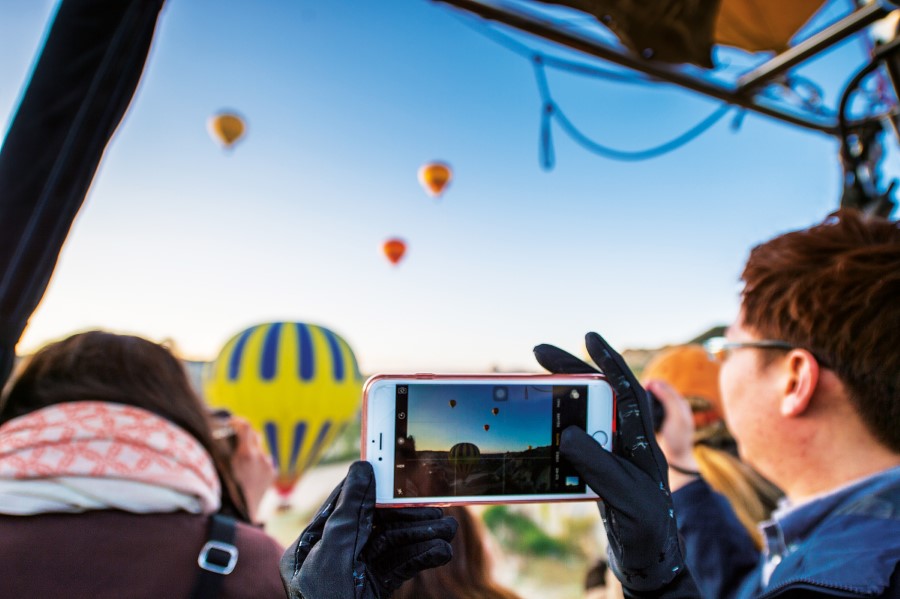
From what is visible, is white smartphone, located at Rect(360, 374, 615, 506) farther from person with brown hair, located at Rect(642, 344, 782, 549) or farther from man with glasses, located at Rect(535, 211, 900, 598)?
person with brown hair, located at Rect(642, 344, 782, 549)

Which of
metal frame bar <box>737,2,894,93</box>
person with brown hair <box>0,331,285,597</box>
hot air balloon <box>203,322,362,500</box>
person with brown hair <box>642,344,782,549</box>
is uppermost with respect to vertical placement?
metal frame bar <box>737,2,894,93</box>

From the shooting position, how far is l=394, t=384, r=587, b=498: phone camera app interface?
63 cm

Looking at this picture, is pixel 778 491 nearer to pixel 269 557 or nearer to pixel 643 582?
pixel 643 582

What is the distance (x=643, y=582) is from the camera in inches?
24.5

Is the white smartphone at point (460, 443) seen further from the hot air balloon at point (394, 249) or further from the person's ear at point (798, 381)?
the hot air balloon at point (394, 249)

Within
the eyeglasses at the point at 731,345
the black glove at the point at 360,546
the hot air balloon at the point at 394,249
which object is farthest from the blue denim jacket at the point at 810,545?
the hot air balloon at the point at 394,249

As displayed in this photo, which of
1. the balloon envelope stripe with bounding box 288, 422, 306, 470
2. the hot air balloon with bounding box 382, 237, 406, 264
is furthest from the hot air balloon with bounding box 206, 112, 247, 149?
the balloon envelope stripe with bounding box 288, 422, 306, 470

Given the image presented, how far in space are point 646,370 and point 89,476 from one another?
2.18m

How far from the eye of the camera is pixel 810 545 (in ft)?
2.59

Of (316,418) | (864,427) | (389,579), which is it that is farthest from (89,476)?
(316,418)

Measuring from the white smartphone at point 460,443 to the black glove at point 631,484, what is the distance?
5 centimetres

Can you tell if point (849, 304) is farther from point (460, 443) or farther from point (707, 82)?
point (707, 82)

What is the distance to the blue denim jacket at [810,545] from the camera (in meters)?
0.66

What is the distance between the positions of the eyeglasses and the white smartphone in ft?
1.60
